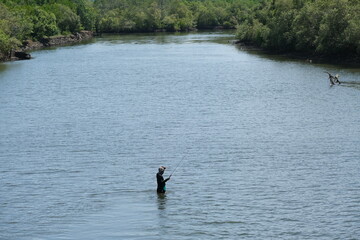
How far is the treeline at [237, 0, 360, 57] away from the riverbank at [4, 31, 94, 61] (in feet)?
132

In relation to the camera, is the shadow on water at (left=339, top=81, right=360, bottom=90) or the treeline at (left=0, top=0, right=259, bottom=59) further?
the treeline at (left=0, top=0, right=259, bottom=59)

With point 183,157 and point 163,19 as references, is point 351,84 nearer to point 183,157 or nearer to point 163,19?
point 183,157

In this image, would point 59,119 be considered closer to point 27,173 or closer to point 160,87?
point 27,173

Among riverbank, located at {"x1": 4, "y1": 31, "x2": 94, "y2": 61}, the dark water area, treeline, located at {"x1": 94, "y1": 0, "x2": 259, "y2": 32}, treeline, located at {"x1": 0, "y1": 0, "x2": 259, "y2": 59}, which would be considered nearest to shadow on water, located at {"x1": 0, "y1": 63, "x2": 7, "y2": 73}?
riverbank, located at {"x1": 4, "y1": 31, "x2": 94, "y2": 61}

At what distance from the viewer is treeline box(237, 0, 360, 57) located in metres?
75.7

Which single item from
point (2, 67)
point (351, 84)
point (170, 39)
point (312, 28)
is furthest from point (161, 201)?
point (170, 39)

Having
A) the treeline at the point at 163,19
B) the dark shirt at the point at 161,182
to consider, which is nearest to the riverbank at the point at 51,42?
the treeline at the point at 163,19

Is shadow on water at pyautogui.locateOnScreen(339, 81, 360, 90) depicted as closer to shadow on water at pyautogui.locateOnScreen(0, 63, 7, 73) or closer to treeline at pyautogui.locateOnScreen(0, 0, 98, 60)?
shadow on water at pyautogui.locateOnScreen(0, 63, 7, 73)

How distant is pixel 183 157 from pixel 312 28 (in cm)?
5425

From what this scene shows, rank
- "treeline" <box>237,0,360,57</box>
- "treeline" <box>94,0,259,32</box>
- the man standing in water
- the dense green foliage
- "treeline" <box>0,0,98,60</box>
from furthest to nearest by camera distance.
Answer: "treeline" <box>94,0,259,32</box>
"treeline" <box>0,0,98,60</box>
the dense green foliage
"treeline" <box>237,0,360,57</box>
the man standing in water

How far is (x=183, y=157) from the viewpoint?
36125 millimetres

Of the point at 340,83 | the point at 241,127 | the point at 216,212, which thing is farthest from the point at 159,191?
the point at 340,83

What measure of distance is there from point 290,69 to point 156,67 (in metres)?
19.1

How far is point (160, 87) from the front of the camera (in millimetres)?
64000
